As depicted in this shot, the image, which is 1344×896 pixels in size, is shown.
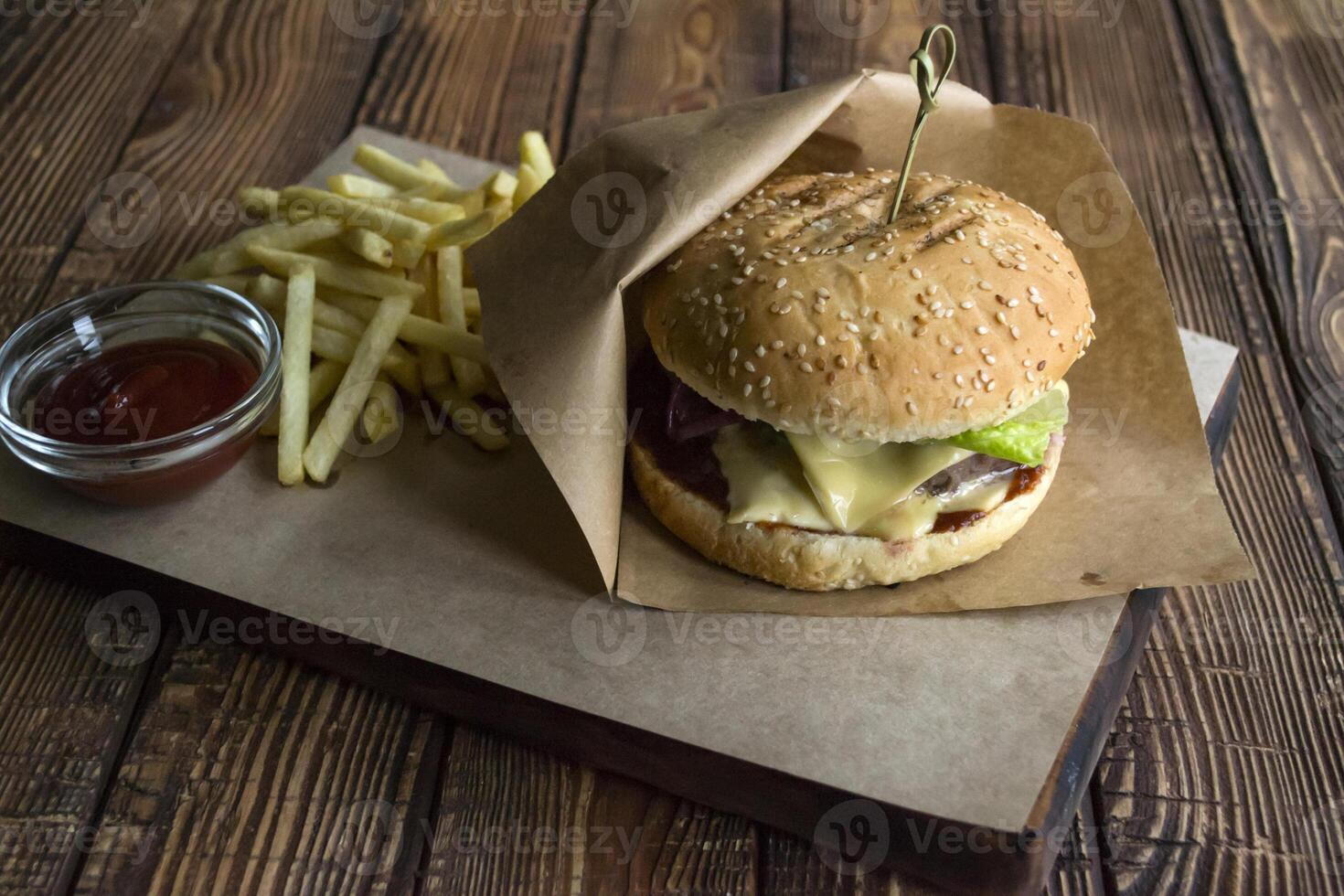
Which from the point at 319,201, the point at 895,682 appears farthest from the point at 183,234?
the point at 895,682

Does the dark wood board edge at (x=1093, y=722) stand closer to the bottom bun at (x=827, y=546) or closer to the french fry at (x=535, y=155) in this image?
the bottom bun at (x=827, y=546)

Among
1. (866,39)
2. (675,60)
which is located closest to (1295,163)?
(866,39)

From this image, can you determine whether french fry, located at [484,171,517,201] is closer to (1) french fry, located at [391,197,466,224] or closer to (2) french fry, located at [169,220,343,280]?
(1) french fry, located at [391,197,466,224]

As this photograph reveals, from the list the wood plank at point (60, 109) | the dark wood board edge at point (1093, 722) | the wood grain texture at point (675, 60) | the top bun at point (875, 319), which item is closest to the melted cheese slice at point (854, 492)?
the top bun at point (875, 319)

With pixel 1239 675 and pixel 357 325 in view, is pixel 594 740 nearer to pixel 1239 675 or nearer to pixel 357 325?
pixel 357 325

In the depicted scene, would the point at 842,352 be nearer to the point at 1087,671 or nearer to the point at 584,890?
A: the point at 1087,671

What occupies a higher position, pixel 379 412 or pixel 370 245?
pixel 370 245
